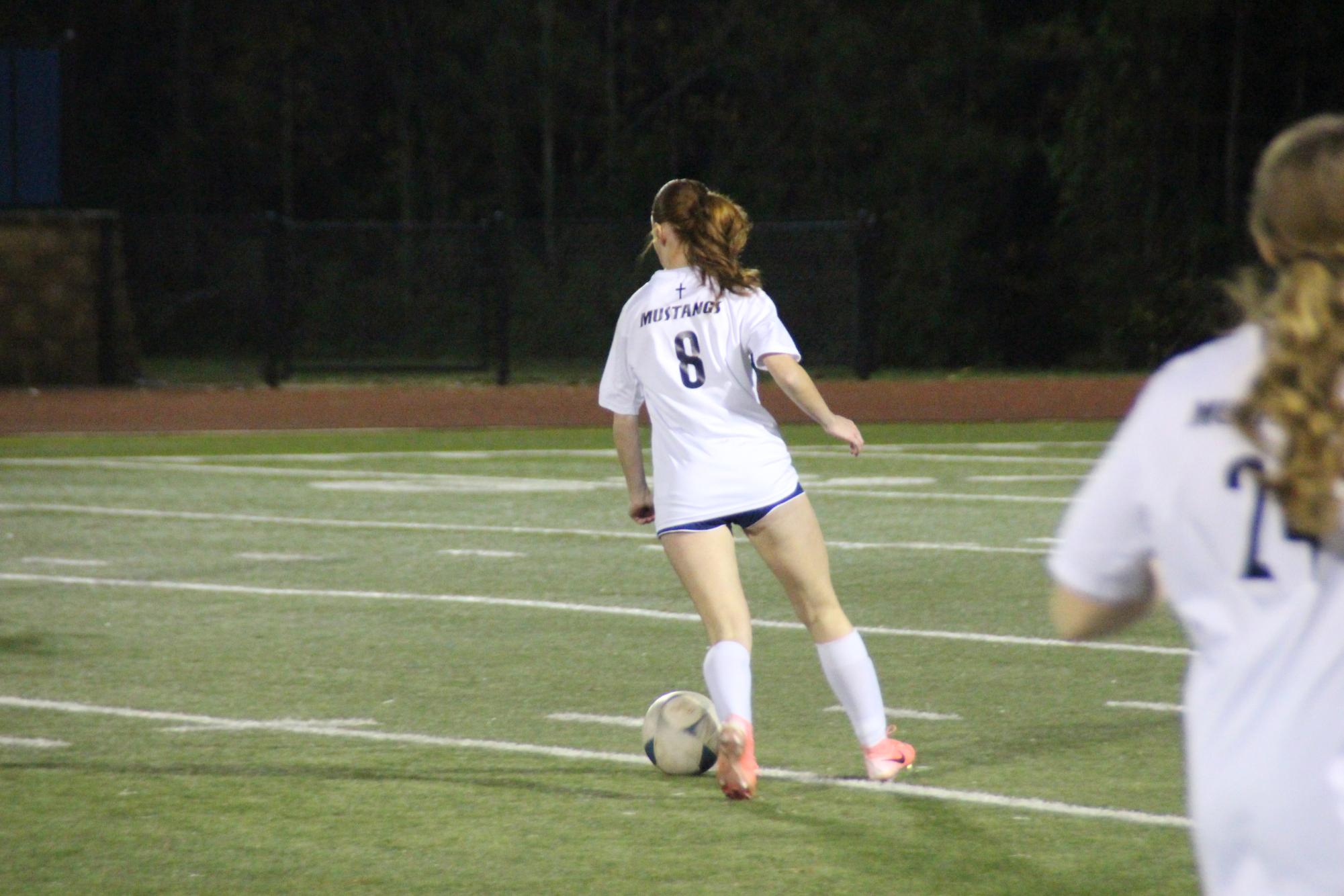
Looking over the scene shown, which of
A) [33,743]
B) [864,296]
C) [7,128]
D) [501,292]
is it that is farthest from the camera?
[7,128]

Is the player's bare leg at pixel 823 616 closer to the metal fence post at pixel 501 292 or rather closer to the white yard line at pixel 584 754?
the white yard line at pixel 584 754

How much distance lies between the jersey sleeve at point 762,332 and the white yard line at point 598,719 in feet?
5.47

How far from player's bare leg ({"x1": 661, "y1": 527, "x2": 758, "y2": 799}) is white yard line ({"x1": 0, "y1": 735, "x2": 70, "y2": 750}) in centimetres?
223

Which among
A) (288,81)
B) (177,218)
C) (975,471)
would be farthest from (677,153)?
(975,471)

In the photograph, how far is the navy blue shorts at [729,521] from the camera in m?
6.41

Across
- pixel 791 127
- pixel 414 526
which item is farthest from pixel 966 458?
pixel 791 127

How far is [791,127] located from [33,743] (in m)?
40.8

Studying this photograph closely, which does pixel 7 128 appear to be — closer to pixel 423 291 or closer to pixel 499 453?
pixel 423 291

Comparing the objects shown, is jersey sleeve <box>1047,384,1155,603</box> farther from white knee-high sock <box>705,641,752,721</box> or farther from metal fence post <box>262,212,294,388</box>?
metal fence post <box>262,212,294,388</box>

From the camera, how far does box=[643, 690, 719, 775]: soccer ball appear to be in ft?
22.3

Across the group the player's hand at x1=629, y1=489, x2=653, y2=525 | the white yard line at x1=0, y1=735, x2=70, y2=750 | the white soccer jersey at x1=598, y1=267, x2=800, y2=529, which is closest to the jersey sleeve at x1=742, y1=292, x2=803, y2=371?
the white soccer jersey at x1=598, y1=267, x2=800, y2=529

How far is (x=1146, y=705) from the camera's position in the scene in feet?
26.1

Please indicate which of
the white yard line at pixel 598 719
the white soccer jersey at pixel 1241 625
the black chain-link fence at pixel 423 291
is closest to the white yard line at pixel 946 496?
the white yard line at pixel 598 719

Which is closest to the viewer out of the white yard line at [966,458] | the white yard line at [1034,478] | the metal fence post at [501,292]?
the white yard line at [1034,478]
